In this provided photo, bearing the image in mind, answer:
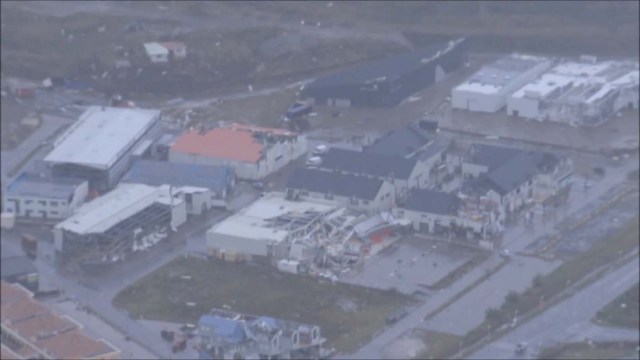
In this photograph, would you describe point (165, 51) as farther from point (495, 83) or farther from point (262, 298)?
point (262, 298)

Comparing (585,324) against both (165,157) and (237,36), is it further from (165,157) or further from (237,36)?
(237,36)

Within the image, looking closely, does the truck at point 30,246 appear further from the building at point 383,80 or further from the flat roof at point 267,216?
the building at point 383,80

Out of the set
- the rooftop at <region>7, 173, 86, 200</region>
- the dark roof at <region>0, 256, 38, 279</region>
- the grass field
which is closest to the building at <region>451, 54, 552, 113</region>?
the rooftop at <region>7, 173, 86, 200</region>

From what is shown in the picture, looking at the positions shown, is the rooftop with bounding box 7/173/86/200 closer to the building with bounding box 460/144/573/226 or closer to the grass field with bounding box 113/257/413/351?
the grass field with bounding box 113/257/413/351

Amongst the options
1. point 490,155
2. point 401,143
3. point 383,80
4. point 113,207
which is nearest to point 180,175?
point 113,207

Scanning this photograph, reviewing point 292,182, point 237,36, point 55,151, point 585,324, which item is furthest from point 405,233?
point 237,36

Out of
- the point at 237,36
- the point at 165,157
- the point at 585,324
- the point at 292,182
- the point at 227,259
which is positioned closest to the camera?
the point at 585,324
